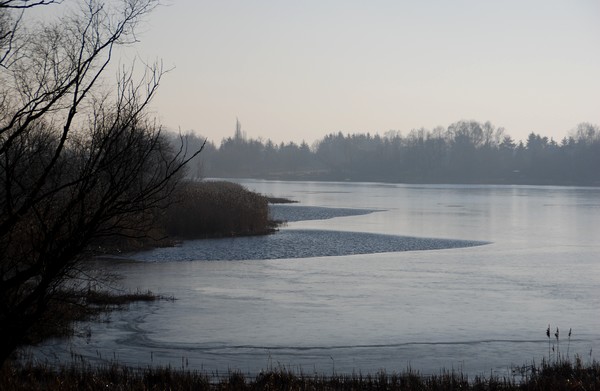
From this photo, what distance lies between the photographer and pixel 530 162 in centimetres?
12100

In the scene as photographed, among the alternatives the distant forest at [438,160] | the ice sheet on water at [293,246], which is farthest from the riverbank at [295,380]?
the distant forest at [438,160]

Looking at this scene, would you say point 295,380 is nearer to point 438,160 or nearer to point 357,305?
point 357,305

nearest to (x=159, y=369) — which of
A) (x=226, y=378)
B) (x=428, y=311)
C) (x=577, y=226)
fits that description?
(x=226, y=378)

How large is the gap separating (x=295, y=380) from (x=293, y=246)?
19.1 metres

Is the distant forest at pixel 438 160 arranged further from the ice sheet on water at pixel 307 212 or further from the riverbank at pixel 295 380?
the riverbank at pixel 295 380

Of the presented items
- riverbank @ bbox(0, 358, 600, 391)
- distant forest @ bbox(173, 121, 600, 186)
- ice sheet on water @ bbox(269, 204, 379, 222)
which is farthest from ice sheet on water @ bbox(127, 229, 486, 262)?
distant forest @ bbox(173, 121, 600, 186)

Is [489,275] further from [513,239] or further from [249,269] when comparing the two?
[513,239]

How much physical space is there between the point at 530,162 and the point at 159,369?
118040mm

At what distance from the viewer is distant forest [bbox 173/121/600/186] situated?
377 feet

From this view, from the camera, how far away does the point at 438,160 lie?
13088cm

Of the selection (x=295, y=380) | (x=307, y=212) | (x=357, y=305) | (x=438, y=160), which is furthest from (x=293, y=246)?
(x=438, y=160)

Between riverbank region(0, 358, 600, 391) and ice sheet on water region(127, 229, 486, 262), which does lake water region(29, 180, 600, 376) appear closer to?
ice sheet on water region(127, 229, 486, 262)

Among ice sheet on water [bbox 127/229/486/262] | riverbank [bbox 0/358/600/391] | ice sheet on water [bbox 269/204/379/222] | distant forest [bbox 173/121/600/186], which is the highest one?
distant forest [bbox 173/121/600/186]

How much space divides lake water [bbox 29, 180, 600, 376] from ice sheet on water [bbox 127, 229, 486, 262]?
76 millimetres
